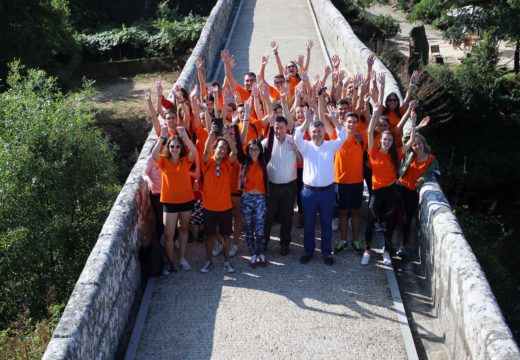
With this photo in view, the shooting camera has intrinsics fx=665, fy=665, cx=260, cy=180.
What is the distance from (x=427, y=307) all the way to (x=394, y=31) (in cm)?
2382

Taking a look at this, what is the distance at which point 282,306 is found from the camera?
680 centimetres

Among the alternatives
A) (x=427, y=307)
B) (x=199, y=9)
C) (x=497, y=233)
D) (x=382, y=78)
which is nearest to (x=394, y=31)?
(x=199, y=9)

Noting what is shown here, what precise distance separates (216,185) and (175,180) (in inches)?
17.7

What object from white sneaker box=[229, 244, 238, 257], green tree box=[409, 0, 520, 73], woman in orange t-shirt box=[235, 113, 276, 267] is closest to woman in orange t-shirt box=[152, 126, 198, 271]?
woman in orange t-shirt box=[235, 113, 276, 267]

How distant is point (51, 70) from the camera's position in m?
20.5

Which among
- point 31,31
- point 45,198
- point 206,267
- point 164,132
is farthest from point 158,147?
point 31,31

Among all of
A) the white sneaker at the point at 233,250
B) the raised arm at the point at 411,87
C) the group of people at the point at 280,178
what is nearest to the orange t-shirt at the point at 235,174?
the group of people at the point at 280,178

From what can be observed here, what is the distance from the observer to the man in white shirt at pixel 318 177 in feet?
24.1

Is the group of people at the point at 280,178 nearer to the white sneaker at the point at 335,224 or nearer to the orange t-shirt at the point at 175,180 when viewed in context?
the orange t-shirt at the point at 175,180

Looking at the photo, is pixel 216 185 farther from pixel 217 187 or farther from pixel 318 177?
pixel 318 177

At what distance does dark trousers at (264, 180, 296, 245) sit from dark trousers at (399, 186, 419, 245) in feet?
4.11

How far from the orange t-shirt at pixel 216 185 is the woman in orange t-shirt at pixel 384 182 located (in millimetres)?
1646

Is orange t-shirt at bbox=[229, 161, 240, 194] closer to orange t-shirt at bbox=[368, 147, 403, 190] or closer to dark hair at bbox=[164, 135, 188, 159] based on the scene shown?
dark hair at bbox=[164, 135, 188, 159]

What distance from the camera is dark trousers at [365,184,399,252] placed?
7402mm
